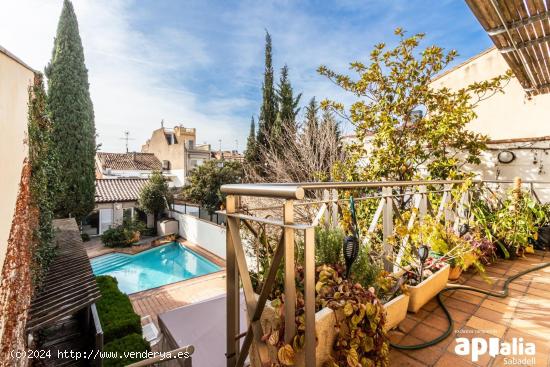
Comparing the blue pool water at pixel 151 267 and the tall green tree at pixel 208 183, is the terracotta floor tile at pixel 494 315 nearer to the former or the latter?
the blue pool water at pixel 151 267

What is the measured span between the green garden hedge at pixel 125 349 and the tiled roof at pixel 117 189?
1492cm

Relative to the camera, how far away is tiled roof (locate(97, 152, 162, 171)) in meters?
26.2

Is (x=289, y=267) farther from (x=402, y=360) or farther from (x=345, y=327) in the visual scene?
(x=402, y=360)

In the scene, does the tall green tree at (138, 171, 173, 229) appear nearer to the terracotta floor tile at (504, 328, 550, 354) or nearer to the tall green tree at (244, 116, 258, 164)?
the tall green tree at (244, 116, 258, 164)

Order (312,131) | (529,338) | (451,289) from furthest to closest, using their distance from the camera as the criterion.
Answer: (312,131) < (451,289) < (529,338)

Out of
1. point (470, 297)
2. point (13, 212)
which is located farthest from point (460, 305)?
point (13, 212)

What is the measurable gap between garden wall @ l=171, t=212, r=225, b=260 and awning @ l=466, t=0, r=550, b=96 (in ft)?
38.4

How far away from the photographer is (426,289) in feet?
7.27

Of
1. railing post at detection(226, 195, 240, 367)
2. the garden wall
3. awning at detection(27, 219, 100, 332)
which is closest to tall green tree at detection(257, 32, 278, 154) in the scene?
the garden wall

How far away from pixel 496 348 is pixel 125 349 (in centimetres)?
533

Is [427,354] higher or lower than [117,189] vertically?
lower

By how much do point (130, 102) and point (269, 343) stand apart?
16.1 metres

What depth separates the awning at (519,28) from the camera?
7.27ft

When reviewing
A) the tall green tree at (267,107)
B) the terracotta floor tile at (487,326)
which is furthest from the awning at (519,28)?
the tall green tree at (267,107)
